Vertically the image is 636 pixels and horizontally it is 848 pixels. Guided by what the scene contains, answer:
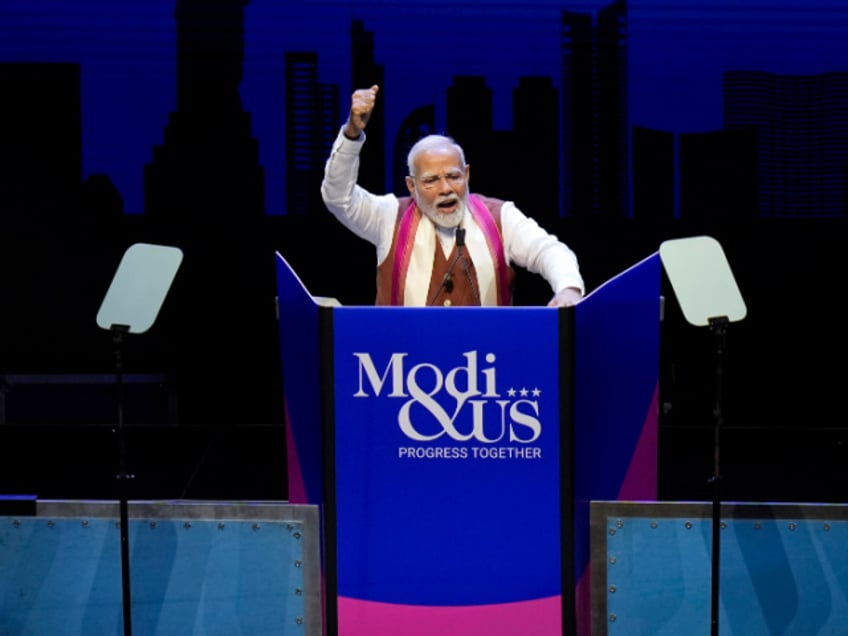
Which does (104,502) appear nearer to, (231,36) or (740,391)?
(231,36)

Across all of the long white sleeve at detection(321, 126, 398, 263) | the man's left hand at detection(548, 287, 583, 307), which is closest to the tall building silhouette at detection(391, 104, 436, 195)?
the long white sleeve at detection(321, 126, 398, 263)

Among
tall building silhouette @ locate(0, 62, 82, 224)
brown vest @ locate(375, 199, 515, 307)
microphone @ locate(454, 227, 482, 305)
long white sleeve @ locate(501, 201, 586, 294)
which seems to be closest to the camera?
microphone @ locate(454, 227, 482, 305)

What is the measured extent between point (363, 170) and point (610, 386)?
3.34m

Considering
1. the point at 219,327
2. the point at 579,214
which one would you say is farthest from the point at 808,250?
the point at 219,327

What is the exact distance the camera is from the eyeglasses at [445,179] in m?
2.63

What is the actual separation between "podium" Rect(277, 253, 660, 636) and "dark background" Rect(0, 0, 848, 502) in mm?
3075

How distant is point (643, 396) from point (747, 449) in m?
3.28

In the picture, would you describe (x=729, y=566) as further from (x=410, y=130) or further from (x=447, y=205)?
(x=410, y=130)

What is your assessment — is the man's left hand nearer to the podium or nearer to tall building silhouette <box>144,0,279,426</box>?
the podium

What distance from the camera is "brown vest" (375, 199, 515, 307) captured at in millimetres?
2617

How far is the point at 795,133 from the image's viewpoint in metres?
5.42

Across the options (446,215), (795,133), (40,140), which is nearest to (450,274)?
(446,215)

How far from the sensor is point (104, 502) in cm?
213

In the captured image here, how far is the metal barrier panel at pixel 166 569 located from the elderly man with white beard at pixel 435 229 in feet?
2.43
